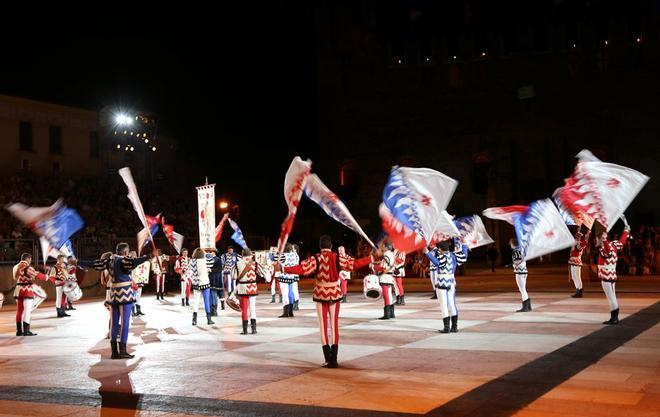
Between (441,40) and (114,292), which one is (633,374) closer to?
(114,292)

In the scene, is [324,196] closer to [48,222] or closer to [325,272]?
[325,272]

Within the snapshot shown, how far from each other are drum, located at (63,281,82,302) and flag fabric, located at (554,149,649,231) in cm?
1535

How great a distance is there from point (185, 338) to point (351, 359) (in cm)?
530

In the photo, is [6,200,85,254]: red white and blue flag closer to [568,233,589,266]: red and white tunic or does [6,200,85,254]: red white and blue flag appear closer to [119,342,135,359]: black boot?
[119,342,135,359]: black boot

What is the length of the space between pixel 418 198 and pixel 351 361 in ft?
18.0

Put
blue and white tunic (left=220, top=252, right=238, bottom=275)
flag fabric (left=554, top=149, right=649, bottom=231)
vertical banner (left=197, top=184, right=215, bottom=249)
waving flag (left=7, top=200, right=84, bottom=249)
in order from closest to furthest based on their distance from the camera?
waving flag (left=7, top=200, right=84, bottom=249), flag fabric (left=554, top=149, right=649, bottom=231), vertical banner (left=197, top=184, right=215, bottom=249), blue and white tunic (left=220, top=252, right=238, bottom=275)

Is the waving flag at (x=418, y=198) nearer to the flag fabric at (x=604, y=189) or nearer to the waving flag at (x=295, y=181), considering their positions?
the waving flag at (x=295, y=181)

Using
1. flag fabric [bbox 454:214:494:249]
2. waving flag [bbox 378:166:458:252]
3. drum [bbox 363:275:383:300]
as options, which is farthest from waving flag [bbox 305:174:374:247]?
flag fabric [bbox 454:214:494:249]

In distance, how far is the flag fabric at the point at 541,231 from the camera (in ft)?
66.4

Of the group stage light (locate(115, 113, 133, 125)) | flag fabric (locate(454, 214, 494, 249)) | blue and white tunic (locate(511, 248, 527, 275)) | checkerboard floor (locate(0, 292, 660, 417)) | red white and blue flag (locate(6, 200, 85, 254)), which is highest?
stage light (locate(115, 113, 133, 125))

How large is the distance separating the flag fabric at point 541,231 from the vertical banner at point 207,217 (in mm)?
8543

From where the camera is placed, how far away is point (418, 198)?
1683 cm

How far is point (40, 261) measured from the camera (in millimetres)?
31438

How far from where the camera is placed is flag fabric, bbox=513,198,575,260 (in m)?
20.2
